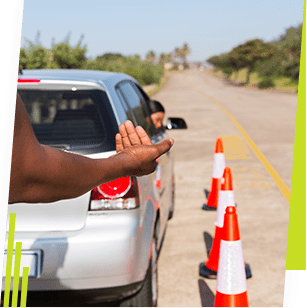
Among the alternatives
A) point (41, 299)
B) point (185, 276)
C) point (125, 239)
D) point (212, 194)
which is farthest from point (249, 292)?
point (212, 194)

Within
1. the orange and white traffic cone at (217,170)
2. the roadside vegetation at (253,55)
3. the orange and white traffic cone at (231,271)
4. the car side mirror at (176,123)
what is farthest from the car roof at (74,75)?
the orange and white traffic cone at (217,170)

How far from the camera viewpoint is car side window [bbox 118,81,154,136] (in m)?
2.65

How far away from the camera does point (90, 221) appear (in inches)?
101

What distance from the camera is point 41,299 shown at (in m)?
2.50

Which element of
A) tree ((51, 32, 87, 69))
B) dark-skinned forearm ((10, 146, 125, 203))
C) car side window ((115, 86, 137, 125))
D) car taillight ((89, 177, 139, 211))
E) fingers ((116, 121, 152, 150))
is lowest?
car taillight ((89, 177, 139, 211))

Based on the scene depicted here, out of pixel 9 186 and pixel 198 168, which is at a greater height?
pixel 9 186

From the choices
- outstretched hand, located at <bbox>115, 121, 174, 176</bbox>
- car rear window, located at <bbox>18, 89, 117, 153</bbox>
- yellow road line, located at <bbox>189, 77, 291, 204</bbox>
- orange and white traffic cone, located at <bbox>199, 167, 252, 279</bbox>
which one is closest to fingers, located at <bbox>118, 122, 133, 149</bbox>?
outstretched hand, located at <bbox>115, 121, 174, 176</bbox>

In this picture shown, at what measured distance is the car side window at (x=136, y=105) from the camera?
2650 millimetres

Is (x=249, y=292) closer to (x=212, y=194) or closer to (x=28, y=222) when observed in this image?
(x=28, y=222)

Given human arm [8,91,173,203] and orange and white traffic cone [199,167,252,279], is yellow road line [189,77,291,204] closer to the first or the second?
orange and white traffic cone [199,167,252,279]

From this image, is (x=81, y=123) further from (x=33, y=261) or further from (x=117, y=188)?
(x=33, y=261)

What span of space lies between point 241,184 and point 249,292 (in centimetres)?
379

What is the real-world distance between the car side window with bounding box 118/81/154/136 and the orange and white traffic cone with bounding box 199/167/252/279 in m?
1.24

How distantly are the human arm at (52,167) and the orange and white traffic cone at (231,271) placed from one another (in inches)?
72.3
